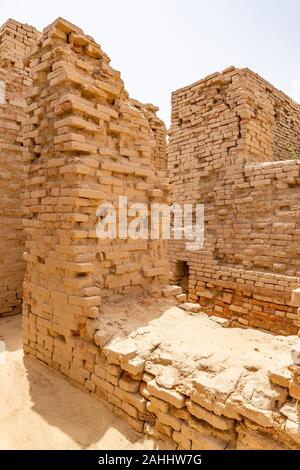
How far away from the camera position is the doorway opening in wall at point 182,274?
682cm

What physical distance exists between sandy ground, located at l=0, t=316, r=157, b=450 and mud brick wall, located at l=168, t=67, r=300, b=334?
11.7 ft

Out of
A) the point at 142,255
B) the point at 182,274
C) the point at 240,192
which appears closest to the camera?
the point at 142,255

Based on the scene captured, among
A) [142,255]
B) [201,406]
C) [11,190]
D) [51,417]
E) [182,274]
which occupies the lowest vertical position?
[51,417]

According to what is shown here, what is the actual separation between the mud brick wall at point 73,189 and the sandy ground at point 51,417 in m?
0.19

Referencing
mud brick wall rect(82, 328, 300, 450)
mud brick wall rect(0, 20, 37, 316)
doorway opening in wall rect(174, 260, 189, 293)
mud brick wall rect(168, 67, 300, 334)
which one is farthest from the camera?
doorway opening in wall rect(174, 260, 189, 293)

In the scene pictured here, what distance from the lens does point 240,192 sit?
570cm

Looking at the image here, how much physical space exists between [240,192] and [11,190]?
14.4 feet

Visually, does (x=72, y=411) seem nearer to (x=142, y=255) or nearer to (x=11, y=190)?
(x=142, y=255)

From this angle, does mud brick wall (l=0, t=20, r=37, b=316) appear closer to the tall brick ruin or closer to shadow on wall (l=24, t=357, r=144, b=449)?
the tall brick ruin

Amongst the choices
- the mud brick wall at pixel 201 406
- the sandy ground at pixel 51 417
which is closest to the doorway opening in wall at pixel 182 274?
the sandy ground at pixel 51 417

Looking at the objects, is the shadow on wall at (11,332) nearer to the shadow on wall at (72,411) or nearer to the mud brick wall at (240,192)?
the shadow on wall at (72,411)

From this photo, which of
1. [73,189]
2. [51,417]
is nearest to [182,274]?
[73,189]

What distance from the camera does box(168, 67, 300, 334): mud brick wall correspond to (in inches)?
197

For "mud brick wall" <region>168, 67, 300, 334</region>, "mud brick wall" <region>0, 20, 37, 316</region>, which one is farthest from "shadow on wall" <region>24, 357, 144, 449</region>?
"mud brick wall" <region>168, 67, 300, 334</region>
